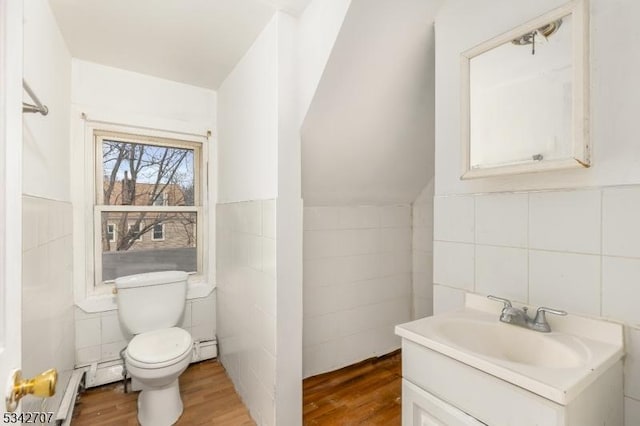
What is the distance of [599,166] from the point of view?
925mm

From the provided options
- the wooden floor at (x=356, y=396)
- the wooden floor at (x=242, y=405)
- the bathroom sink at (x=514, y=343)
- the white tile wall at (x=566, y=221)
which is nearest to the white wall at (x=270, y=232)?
the wooden floor at (x=242, y=405)

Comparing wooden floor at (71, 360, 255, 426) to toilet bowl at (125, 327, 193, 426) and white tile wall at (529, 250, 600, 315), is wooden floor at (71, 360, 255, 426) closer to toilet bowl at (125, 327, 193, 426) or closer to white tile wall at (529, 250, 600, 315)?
toilet bowl at (125, 327, 193, 426)

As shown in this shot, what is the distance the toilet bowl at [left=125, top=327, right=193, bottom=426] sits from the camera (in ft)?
5.45

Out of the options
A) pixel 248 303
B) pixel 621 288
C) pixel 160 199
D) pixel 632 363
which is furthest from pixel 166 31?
pixel 632 363

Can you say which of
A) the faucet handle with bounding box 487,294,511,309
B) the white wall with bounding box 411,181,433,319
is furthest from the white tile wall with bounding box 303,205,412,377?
the faucet handle with bounding box 487,294,511,309

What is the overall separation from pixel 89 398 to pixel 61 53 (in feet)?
6.80

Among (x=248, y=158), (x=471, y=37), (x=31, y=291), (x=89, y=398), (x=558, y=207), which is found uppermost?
(x=471, y=37)

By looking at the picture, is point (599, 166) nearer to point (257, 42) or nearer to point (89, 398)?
point (257, 42)

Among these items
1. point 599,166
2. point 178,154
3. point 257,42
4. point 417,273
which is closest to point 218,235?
point 178,154

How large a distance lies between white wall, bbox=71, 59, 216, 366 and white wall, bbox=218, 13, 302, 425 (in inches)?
22.6

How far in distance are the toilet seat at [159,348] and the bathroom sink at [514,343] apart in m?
1.42

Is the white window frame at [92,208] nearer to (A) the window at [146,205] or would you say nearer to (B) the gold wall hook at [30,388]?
(A) the window at [146,205]

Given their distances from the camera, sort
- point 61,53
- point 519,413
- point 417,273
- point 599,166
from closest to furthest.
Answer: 1. point 519,413
2. point 599,166
3. point 61,53
4. point 417,273

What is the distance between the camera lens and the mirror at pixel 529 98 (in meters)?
0.92
